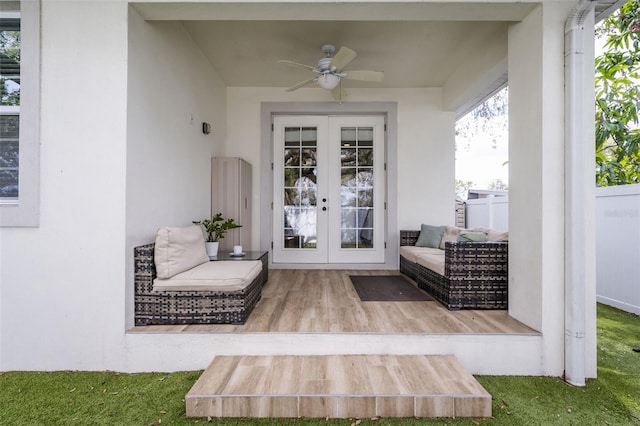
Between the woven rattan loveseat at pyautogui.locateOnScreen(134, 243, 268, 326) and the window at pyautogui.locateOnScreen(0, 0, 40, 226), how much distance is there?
0.78 metres

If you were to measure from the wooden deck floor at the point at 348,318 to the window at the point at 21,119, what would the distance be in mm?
1185

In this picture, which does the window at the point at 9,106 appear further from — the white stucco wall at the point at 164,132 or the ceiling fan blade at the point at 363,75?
the ceiling fan blade at the point at 363,75

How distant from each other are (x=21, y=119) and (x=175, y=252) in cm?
139

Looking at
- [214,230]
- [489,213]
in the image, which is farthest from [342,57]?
[489,213]

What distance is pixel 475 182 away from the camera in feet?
44.6

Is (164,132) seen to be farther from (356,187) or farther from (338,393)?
(356,187)

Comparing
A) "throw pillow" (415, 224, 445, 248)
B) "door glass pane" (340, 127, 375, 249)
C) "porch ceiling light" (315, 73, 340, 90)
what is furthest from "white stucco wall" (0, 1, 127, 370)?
"throw pillow" (415, 224, 445, 248)

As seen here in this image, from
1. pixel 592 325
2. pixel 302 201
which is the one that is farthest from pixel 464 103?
pixel 592 325

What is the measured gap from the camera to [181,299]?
2.32m

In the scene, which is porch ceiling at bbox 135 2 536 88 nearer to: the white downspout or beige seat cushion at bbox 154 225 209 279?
the white downspout

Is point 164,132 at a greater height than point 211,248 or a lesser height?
greater

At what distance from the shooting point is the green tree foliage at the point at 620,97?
363 cm

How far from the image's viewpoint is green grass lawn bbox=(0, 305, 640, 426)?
1.67 meters

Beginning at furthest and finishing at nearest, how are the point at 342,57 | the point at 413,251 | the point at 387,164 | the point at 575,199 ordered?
1. the point at 387,164
2. the point at 413,251
3. the point at 342,57
4. the point at 575,199
